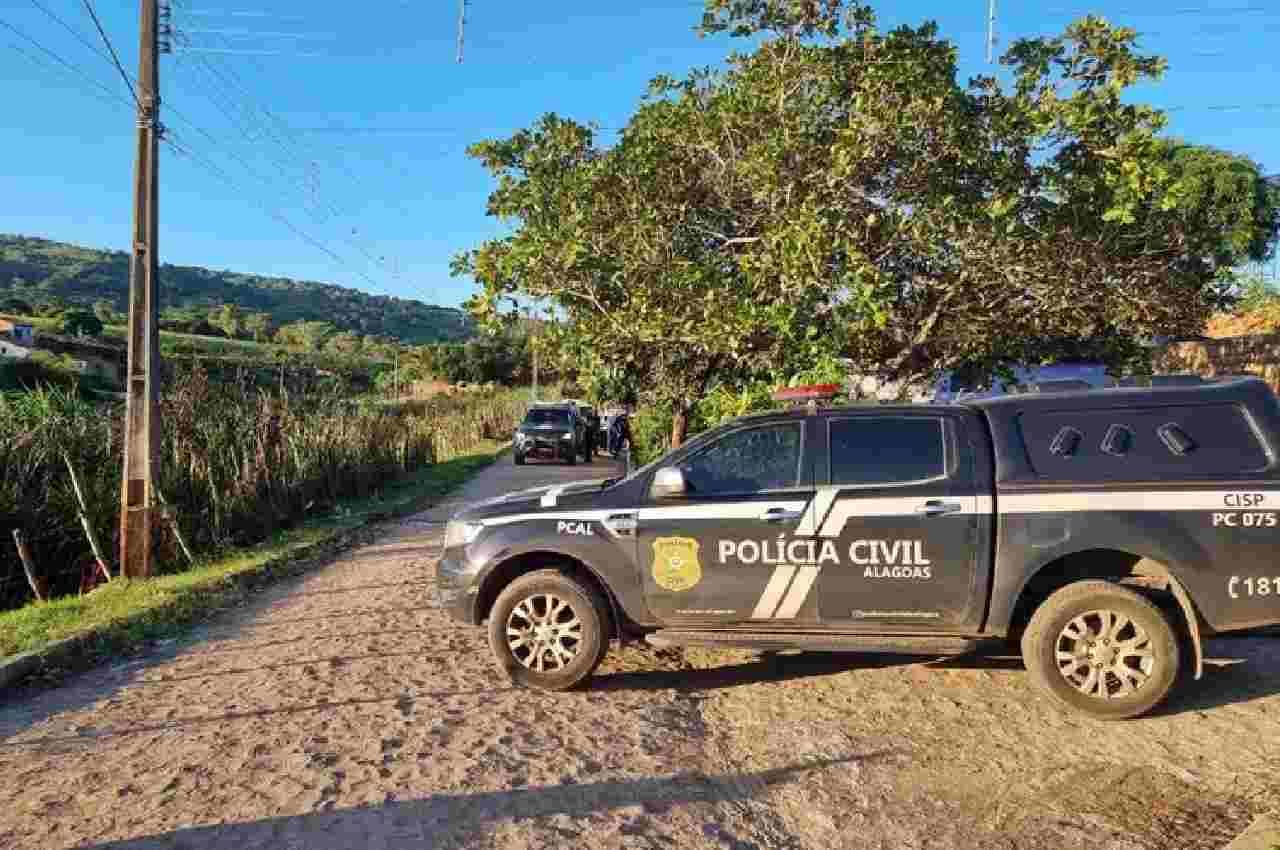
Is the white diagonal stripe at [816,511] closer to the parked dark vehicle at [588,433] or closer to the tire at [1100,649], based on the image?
the tire at [1100,649]

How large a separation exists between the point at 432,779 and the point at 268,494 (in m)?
8.98

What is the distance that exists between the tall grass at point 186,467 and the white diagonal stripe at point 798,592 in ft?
23.9

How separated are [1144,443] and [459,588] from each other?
13.9ft

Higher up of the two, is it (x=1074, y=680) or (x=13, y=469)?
(x=13, y=469)

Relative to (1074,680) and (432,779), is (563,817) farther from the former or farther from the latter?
(1074,680)

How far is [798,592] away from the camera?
206 inches

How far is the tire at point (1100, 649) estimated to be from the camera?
15.9 ft

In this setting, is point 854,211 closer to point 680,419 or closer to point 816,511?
point 816,511

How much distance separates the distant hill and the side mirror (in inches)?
3139

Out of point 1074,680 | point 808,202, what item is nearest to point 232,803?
point 1074,680

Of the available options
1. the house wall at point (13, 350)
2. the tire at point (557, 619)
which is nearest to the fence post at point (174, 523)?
the tire at point (557, 619)

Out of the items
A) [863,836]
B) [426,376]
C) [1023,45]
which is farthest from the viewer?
[426,376]

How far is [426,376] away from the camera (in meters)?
58.9

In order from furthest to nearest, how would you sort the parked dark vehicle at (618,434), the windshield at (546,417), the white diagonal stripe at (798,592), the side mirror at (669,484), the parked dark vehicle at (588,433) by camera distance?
the parked dark vehicle at (618,434), the parked dark vehicle at (588,433), the windshield at (546,417), the side mirror at (669,484), the white diagonal stripe at (798,592)
